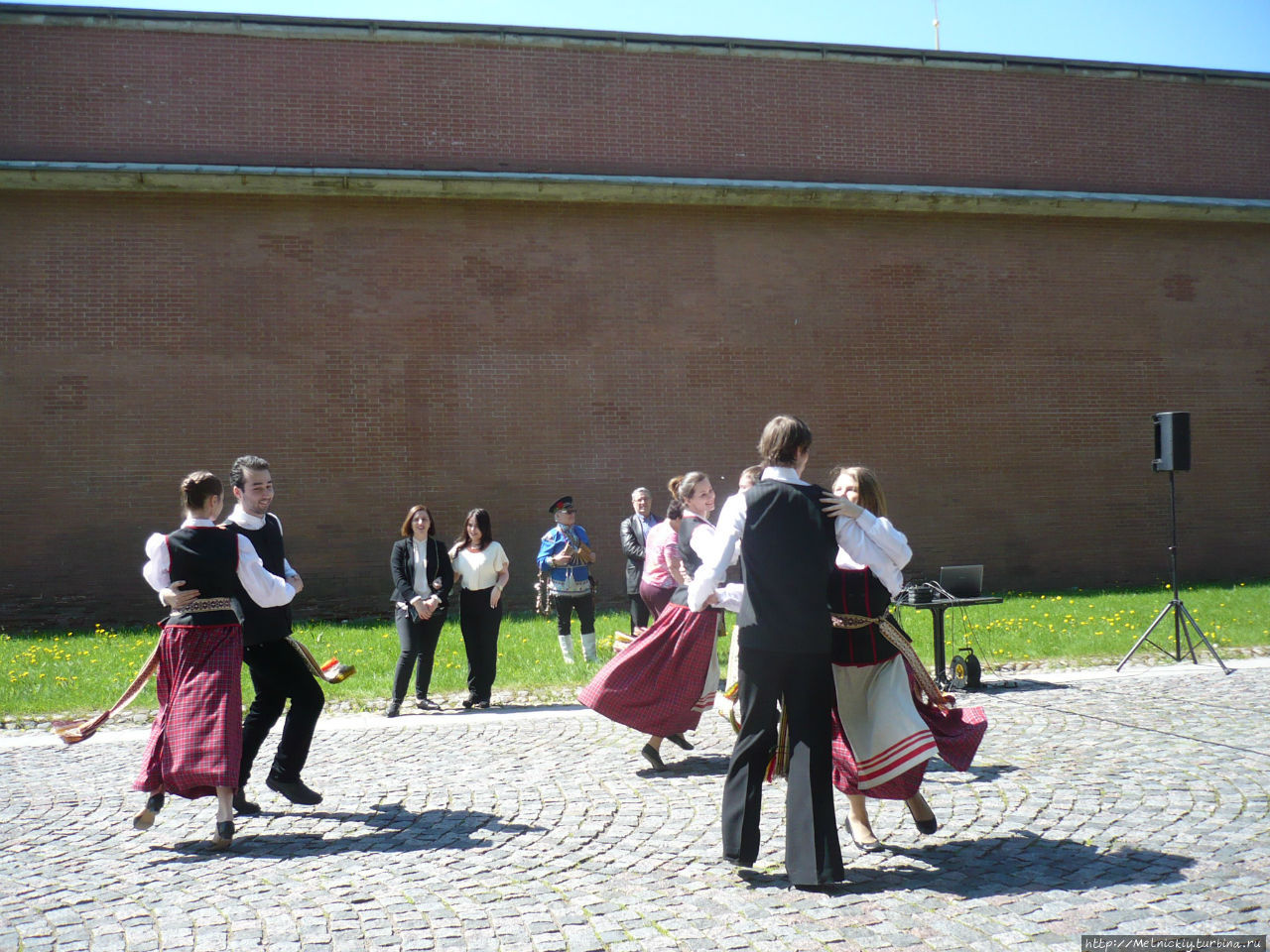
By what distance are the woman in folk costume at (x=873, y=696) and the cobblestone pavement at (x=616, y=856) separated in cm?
29

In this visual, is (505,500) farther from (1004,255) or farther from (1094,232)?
(1094,232)

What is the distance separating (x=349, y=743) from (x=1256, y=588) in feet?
46.0

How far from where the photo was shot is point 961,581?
30.0 ft

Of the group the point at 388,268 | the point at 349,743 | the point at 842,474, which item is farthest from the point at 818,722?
the point at 388,268

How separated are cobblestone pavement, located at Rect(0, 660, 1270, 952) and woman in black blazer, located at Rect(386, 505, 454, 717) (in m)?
1.56

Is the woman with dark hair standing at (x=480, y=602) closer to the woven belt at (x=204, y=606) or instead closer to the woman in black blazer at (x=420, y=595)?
the woman in black blazer at (x=420, y=595)

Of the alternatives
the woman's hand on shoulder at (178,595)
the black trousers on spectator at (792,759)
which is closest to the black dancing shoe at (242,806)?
the woman's hand on shoulder at (178,595)

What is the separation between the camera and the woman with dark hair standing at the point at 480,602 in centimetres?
918

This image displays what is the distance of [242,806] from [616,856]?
2.27 meters

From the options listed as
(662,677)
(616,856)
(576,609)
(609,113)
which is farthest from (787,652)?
(609,113)

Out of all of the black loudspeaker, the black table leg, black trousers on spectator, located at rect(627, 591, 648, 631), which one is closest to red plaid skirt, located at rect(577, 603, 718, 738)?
the black table leg

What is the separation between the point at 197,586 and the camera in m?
5.27

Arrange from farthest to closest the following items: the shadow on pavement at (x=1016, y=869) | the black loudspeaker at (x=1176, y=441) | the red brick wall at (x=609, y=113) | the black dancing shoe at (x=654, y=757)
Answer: the red brick wall at (x=609, y=113) < the black loudspeaker at (x=1176, y=441) < the black dancing shoe at (x=654, y=757) < the shadow on pavement at (x=1016, y=869)

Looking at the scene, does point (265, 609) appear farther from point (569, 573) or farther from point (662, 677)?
point (569, 573)
